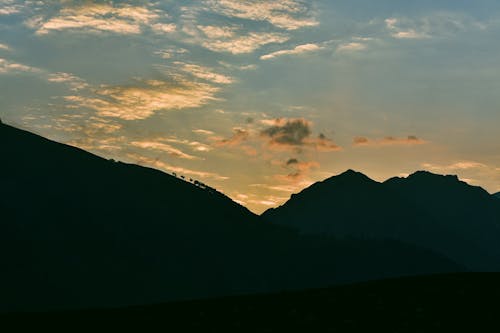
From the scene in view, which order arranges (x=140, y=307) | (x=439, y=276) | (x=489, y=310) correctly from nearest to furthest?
(x=489, y=310) < (x=140, y=307) < (x=439, y=276)

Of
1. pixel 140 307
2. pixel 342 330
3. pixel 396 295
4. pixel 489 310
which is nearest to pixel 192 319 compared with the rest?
pixel 140 307

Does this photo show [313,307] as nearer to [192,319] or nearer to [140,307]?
[192,319]

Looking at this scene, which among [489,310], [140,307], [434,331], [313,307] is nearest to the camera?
[434,331]

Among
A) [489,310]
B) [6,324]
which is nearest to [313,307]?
[489,310]

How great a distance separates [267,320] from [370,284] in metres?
9.42

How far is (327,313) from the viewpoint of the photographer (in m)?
28.8

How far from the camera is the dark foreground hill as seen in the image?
26594 millimetres

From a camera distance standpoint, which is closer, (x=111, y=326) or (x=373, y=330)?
(x=373, y=330)

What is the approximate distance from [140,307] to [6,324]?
7.06 m

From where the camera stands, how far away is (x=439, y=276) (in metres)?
35.9

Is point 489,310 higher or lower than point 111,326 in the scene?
higher

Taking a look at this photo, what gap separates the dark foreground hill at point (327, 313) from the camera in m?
26.6

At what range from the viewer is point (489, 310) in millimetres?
27484

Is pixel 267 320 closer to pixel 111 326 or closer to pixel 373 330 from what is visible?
pixel 373 330
